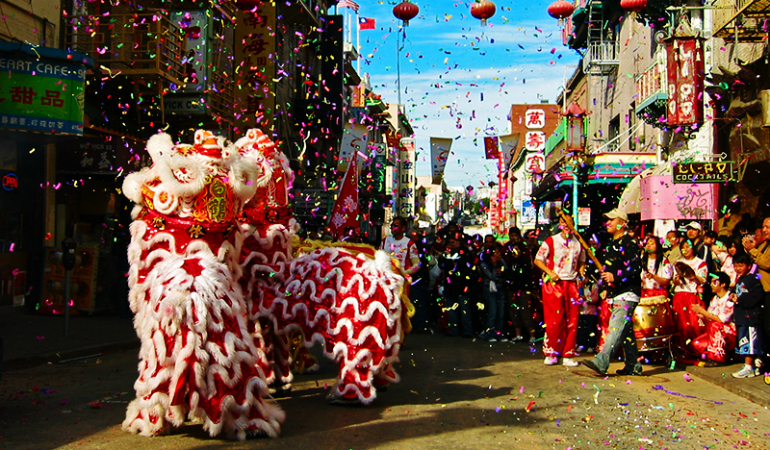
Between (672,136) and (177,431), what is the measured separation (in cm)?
1828

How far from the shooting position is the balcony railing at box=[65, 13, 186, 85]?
44.4 feet

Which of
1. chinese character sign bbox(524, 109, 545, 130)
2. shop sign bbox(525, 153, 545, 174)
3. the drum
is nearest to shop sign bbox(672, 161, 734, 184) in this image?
the drum

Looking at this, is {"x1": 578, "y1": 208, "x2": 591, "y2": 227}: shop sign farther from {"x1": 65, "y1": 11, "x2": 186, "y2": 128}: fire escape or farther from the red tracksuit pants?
the red tracksuit pants

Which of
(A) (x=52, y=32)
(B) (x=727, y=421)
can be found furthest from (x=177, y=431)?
(A) (x=52, y=32)

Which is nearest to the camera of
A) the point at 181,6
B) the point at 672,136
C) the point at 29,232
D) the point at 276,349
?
the point at 276,349

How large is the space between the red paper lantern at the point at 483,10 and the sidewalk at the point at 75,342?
15.7ft

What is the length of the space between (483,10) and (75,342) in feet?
22.7

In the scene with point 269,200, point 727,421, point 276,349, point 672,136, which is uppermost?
point 672,136

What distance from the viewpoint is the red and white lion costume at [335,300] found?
5566 millimetres

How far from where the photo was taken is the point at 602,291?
8117mm

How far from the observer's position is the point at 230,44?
66.8ft

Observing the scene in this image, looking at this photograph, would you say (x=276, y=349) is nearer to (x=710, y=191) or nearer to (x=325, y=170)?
(x=710, y=191)

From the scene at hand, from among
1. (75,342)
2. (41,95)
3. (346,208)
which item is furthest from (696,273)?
(41,95)

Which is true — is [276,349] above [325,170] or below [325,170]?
below
